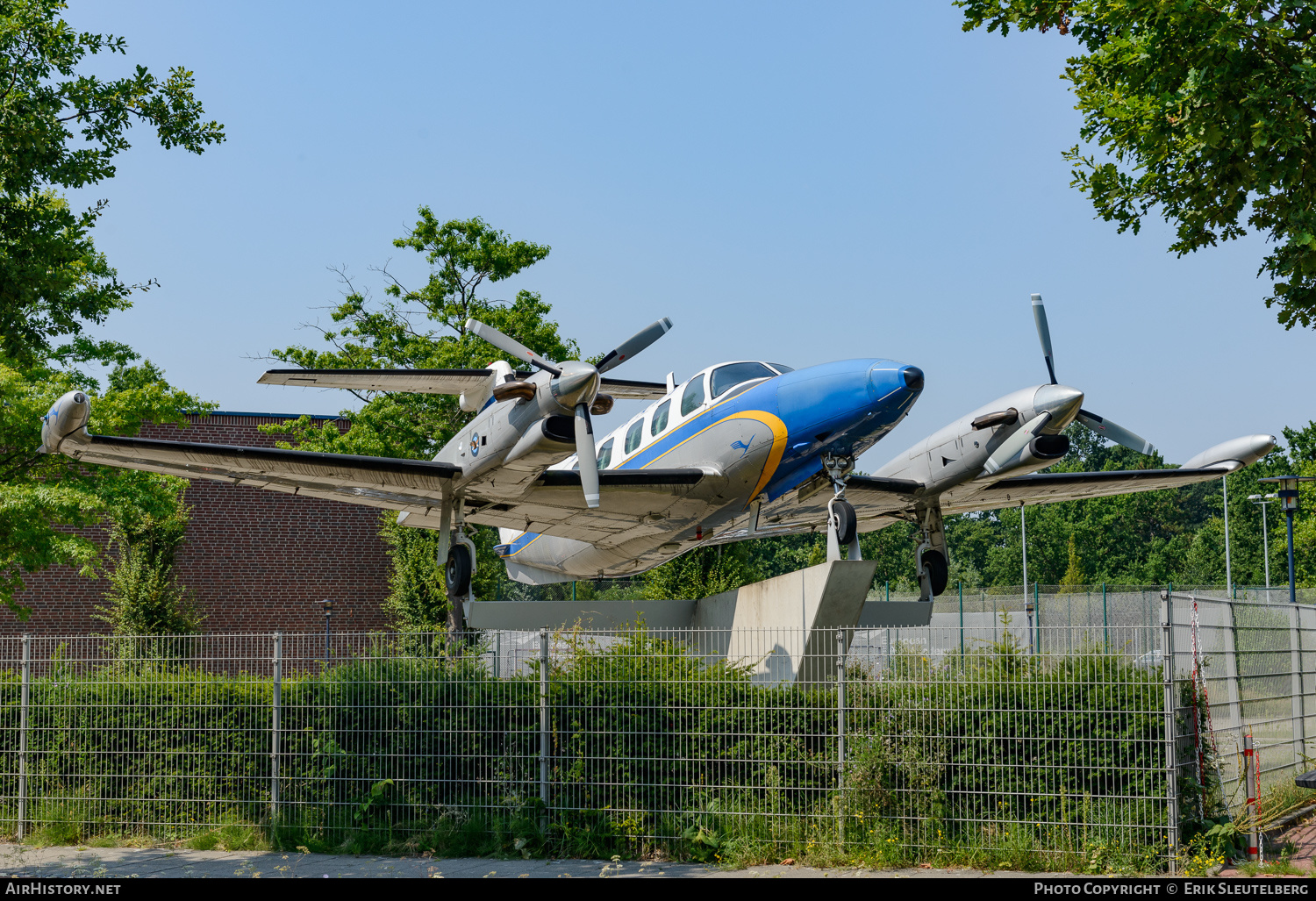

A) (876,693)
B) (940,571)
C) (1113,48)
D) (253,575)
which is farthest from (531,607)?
(253,575)

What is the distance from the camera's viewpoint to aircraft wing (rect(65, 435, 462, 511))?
14766 millimetres

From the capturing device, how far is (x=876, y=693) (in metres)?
9.42

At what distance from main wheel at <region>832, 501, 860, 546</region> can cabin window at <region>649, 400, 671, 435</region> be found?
12.3 feet

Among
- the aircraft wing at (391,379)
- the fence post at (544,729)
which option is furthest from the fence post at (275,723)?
the aircraft wing at (391,379)

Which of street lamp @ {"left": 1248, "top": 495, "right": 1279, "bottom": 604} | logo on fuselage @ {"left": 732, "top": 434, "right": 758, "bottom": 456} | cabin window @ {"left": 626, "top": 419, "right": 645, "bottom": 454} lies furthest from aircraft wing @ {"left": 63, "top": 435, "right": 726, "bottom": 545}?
street lamp @ {"left": 1248, "top": 495, "right": 1279, "bottom": 604}

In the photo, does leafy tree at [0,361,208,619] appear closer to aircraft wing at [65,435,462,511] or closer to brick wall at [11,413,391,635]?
aircraft wing at [65,435,462,511]

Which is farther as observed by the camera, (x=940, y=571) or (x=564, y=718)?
(x=940, y=571)

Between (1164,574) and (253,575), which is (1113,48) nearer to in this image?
(253,575)

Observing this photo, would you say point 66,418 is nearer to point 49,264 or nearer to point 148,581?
point 49,264

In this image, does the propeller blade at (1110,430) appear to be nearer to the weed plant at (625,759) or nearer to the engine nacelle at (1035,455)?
the engine nacelle at (1035,455)

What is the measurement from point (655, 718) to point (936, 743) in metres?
2.58
